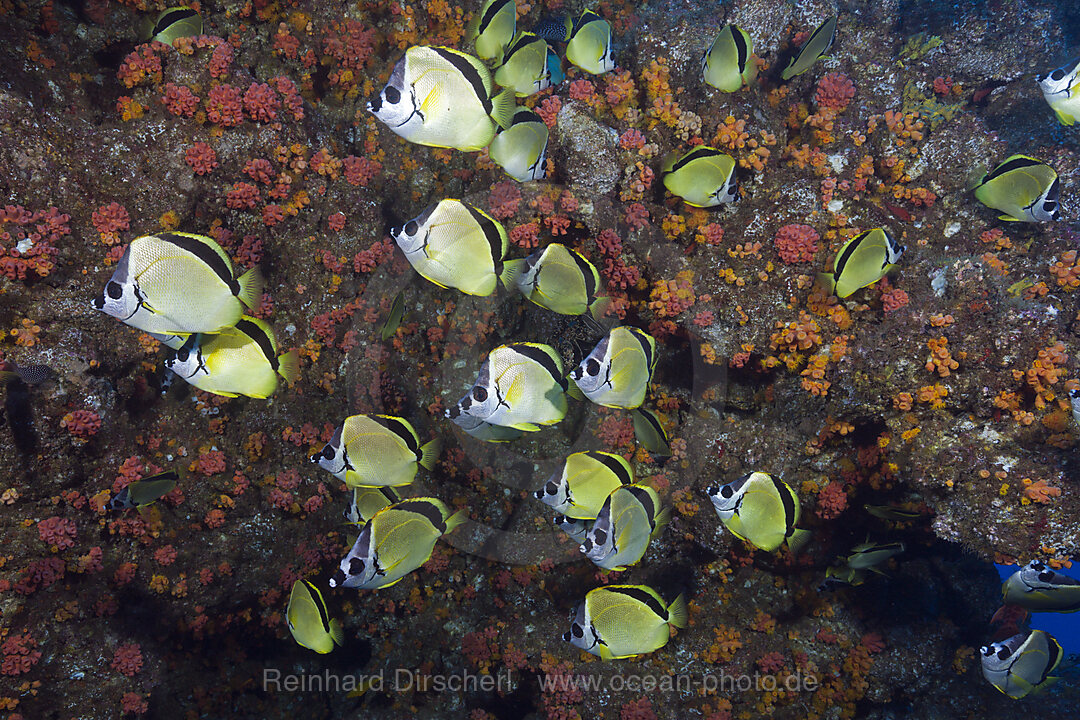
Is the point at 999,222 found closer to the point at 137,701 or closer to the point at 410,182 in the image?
the point at 410,182

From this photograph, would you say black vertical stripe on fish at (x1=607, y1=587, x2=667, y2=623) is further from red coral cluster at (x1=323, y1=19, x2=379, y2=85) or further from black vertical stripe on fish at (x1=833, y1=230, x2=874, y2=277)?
red coral cluster at (x1=323, y1=19, x2=379, y2=85)

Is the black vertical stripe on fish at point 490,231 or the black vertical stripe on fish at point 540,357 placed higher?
the black vertical stripe on fish at point 490,231

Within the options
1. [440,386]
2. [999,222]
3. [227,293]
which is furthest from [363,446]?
[999,222]

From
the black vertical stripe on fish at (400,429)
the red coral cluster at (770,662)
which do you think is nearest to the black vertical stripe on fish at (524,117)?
the black vertical stripe on fish at (400,429)

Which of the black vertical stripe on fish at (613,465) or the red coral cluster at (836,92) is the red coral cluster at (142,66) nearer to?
the black vertical stripe on fish at (613,465)

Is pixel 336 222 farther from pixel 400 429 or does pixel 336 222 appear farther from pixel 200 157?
pixel 400 429

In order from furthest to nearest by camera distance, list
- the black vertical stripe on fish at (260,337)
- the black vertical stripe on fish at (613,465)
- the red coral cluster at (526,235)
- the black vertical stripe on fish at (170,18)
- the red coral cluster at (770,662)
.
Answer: the red coral cluster at (770,662) → the red coral cluster at (526,235) → the black vertical stripe on fish at (170,18) → the black vertical stripe on fish at (613,465) → the black vertical stripe on fish at (260,337)

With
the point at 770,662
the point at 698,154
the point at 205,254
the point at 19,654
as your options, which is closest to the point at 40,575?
the point at 19,654
